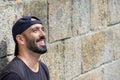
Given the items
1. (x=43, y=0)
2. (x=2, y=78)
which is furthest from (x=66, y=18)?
(x=2, y=78)

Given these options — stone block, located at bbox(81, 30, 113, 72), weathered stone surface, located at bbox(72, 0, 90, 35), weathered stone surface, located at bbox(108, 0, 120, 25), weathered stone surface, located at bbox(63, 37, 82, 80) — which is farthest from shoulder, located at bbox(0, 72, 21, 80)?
weathered stone surface, located at bbox(108, 0, 120, 25)

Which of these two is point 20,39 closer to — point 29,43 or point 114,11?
point 29,43

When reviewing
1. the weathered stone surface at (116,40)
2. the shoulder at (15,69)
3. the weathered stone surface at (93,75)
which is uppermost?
the shoulder at (15,69)

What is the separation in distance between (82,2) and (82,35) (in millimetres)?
483

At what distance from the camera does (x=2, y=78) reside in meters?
4.07

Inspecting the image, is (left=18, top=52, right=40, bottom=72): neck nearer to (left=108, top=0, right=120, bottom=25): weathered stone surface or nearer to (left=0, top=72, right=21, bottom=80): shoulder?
(left=0, top=72, right=21, bottom=80): shoulder

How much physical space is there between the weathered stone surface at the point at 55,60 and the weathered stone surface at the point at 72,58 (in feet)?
0.42

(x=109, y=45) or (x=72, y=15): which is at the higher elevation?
(x=72, y=15)

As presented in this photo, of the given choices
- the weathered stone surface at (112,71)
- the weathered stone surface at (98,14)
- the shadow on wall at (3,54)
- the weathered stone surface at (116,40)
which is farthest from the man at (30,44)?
the weathered stone surface at (116,40)

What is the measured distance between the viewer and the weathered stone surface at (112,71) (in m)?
7.36

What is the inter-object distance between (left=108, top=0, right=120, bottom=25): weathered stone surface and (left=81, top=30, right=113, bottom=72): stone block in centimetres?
25

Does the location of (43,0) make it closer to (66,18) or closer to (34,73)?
(66,18)

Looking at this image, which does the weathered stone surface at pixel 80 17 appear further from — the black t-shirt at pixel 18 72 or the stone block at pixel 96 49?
the black t-shirt at pixel 18 72

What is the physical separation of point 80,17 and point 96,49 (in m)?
0.78
